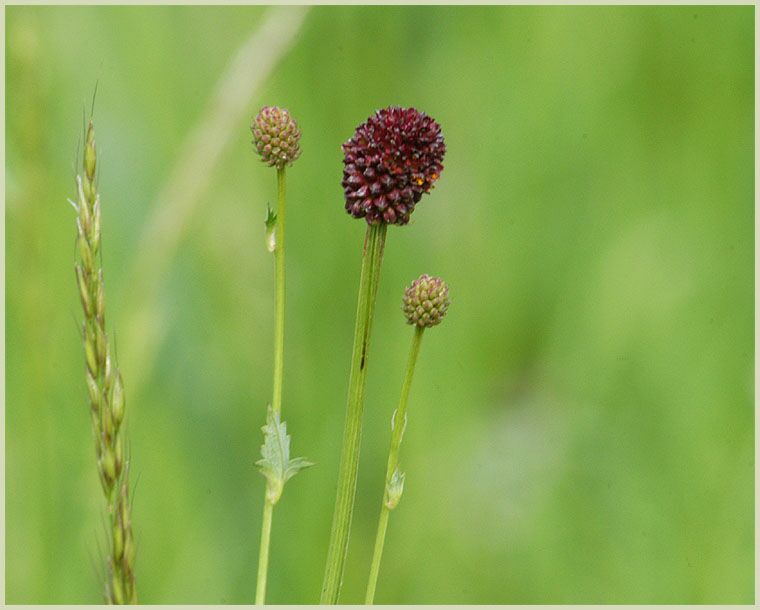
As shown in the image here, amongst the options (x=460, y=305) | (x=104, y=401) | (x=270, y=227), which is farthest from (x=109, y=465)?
(x=460, y=305)

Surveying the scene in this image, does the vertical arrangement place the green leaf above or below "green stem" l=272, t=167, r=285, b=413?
below

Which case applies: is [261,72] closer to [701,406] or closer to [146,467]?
[146,467]

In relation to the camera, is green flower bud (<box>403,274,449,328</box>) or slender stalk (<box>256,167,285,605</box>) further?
green flower bud (<box>403,274,449,328</box>)

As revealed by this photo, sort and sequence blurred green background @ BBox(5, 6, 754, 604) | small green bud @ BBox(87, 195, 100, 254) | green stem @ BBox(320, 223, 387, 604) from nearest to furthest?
green stem @ BBox(320, 223, 387, 604) → small green bud @ BBox(87, 195, 100, 254) → blurred green background @ BBox(5, 6, 754, 604)

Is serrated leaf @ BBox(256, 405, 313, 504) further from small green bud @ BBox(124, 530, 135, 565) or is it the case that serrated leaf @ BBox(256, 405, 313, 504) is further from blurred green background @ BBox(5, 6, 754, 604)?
blurred green background @ BBox(5, 6, 754, 604)

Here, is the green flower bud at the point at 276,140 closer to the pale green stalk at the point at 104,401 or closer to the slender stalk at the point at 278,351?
the slender stalk at the point at 278,351

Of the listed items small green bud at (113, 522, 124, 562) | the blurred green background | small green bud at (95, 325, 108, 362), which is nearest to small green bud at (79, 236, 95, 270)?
small green bud at (95, 325, 108, 362)
